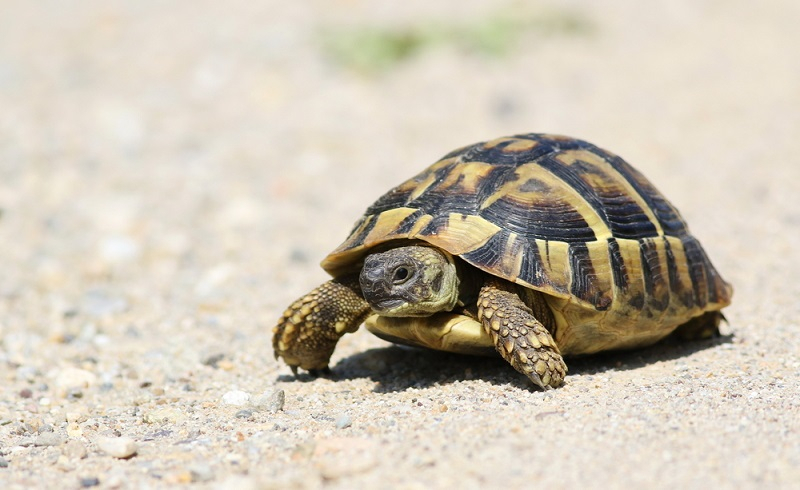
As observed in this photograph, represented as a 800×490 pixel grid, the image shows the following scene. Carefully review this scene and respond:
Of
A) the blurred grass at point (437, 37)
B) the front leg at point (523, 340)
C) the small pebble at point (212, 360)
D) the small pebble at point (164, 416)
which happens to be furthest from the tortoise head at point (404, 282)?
the blurred grass at point (437, 37)

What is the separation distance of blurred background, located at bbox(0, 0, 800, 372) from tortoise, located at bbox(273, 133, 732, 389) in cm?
137

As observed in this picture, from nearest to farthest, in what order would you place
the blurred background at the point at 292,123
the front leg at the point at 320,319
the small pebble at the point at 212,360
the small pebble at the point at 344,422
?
1. the small pebble at the point at 344,422
2. the front leg at the point at 320,319
3. the small pebble at the point at 212,360
4. the blurred background at the point at 292,123

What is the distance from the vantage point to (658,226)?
4.37 meters

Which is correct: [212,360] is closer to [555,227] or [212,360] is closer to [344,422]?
[344,422]

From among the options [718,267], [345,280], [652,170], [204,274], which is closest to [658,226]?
[345,280]

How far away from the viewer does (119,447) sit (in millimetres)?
3090

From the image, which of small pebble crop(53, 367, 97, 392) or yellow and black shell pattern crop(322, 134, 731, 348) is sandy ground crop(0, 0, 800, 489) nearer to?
small pebble crop(53, 367, 97, 392)

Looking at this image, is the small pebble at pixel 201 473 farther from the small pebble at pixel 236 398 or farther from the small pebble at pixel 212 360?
the small pebble at pixel 212 360

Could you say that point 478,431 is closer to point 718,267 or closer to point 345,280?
point 345,280

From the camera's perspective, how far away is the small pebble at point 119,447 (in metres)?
3.09

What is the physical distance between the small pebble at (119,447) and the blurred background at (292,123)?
6.88 ft

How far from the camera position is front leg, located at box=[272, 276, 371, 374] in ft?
13.7

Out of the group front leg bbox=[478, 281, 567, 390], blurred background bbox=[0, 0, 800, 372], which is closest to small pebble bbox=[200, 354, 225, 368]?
blurred background bbox=[0, 0, 800, 372]

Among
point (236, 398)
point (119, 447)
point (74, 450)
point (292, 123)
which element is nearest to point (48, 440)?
Result: point (74, 450)
